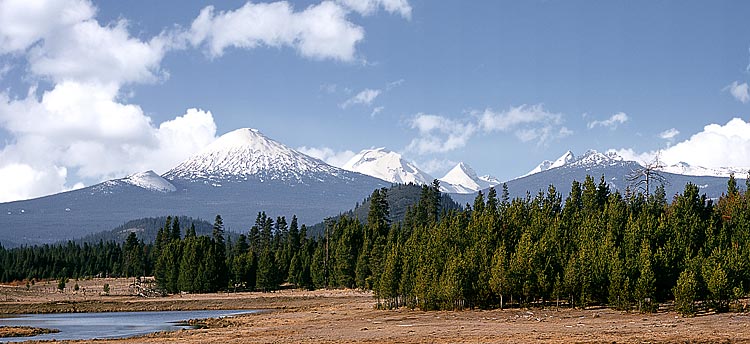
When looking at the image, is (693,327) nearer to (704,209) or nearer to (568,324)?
(568,324)

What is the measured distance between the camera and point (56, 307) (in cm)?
12231

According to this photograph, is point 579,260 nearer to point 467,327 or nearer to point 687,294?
point 687,294

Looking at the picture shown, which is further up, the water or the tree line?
the tree line

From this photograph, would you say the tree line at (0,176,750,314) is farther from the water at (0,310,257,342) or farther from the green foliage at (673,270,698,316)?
the water at (0,310,257,342)

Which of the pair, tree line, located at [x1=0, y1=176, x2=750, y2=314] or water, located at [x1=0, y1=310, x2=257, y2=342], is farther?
water, located at [x1=0, y1=310, x2=257, y2=342]

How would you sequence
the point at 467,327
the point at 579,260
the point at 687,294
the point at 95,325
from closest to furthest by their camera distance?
the point at 467,327 → the point at 687,294 → the point at 579,260 → the point at 95,325

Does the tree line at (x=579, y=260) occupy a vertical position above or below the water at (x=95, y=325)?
above

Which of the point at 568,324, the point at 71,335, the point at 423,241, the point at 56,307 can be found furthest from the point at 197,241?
the point at 568,324

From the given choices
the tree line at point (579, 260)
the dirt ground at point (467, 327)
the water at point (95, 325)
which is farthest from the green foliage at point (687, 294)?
the water at point (95, 325)

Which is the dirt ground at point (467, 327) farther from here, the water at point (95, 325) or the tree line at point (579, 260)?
the water at point (95, 325)

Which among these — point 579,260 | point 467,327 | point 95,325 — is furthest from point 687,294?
point 95,325

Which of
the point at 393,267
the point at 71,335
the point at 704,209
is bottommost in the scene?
the point at 71,335

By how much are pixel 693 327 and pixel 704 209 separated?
191 feet

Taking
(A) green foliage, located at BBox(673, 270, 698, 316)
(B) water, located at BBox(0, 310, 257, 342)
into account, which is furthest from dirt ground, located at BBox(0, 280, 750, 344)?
(B) water, located at BBox(0, 310, 257, 342)
